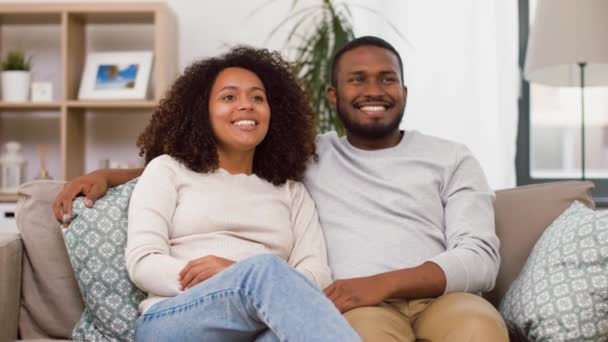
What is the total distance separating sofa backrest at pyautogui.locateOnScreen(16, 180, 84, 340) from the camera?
169 cm

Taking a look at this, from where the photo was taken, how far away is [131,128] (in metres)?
3.37

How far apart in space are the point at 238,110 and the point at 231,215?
0.86ft

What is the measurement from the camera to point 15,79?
10.1ft

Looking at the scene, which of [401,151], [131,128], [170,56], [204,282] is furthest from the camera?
[131,128]

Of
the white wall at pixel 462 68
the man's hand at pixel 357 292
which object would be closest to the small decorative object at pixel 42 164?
the white wall at pixel 462 68

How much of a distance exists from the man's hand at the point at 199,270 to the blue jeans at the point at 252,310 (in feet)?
0.16

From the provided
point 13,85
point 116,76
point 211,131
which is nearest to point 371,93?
point 211,131

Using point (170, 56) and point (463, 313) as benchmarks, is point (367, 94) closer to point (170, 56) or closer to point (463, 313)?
point (463, 313)

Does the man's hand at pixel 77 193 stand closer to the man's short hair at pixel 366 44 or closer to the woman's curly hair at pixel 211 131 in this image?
the woman's curly hair at pixel 211 131

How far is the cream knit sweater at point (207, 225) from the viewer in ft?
4.86

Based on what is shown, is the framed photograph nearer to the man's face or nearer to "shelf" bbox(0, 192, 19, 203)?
"shelf" bbox(0, 192, 19, 203)

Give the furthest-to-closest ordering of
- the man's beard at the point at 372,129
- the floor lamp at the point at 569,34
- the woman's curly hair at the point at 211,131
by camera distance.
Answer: the floor lamp at the point at 569,34 < the man's beard at the point at 372,129 < the woman's curly hair at the point at 211,131

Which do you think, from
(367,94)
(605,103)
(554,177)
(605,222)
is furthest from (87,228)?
(605,103)

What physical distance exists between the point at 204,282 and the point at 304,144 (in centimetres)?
59
